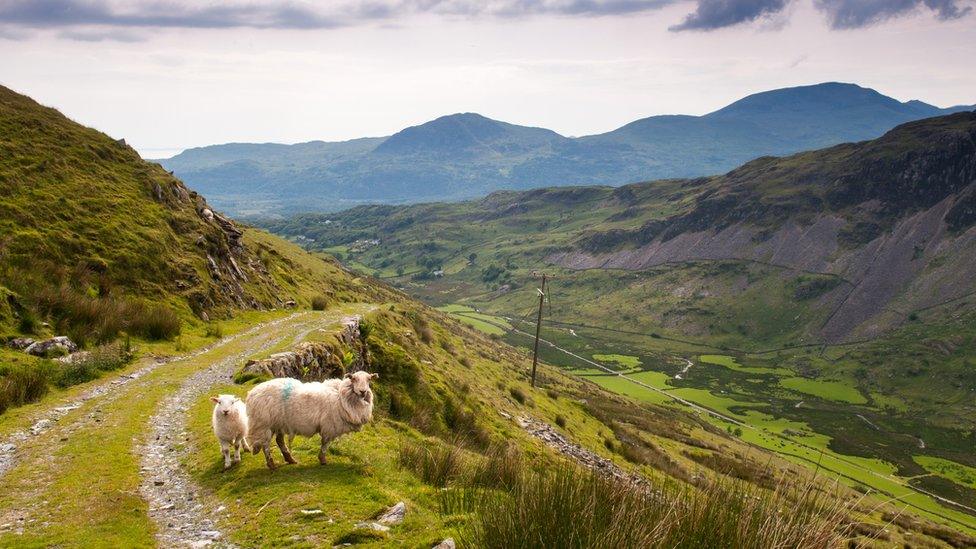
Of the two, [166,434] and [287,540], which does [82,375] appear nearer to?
[166,434]

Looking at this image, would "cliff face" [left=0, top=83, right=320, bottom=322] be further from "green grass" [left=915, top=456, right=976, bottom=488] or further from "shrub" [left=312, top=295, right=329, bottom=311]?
"green grass" [left=915, top=456, right=976, bottom=488]

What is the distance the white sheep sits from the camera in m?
14.9

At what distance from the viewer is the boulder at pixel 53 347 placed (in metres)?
22.7

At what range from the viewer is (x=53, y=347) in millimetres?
23344

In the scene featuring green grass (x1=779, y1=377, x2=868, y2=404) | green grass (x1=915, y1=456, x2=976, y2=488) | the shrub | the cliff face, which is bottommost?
green grass (x1=779, y1=377, x2=868, y2=404)

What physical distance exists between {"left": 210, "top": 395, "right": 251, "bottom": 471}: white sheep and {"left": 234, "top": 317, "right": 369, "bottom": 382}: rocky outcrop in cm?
904

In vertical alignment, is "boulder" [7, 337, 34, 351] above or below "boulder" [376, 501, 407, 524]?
above

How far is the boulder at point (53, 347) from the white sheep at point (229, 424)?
13033mm

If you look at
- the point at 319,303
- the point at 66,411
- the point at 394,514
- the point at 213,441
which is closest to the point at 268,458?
the point at 213,441

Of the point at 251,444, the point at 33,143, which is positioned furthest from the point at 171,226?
the point at 251,444

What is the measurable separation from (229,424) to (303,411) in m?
1.97

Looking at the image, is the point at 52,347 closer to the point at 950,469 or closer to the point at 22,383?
the point at 22,383

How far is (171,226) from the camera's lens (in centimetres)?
4284

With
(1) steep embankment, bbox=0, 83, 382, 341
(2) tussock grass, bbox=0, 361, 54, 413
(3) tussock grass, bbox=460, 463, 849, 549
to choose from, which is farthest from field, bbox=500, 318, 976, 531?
(2) tussock grass, bbox=0, 361, 54, 413
